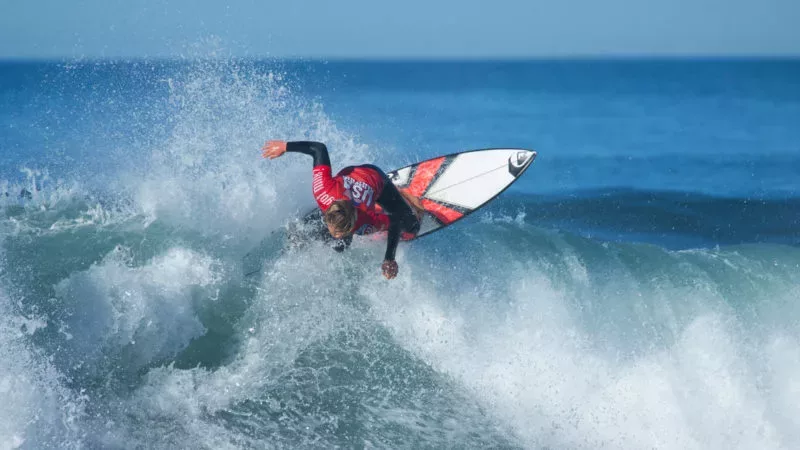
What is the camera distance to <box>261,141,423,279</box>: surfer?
5496 mm

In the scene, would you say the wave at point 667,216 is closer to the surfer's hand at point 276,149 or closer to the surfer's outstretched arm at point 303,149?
the surfer's outstretched arm at point 303,149

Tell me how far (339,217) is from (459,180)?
2.61 metres

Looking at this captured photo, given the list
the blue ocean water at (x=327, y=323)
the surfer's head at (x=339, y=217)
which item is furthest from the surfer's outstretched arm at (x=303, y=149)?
the blue ocean water at (x=327, y=323)

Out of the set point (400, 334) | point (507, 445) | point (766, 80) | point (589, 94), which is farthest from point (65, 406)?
point (766, 80)

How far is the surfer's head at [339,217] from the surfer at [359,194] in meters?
0.04

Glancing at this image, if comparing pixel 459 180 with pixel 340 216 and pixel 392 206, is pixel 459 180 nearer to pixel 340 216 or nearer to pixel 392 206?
pixel 392 206

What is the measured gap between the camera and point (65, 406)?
4.85m

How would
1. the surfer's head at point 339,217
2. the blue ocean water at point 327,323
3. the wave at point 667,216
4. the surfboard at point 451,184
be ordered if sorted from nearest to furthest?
the surfer's head at point 339,217 < the blue ocean water at point 327,323 < the surfboard at point 451,184 < the wave at point 667,216

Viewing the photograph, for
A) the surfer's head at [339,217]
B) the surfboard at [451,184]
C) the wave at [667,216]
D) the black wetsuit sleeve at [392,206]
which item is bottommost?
the wave at [667,216]

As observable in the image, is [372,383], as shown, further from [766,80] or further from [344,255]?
[766,80]

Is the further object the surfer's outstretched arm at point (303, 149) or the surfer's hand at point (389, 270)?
the surfer's outstretched arm at point (303, 149)

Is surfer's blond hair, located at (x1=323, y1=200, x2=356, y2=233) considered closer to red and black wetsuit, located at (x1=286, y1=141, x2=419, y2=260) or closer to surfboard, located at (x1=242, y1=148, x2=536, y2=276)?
red and black wetsuit, located at (x1=286, y1=141, x2=419, y2=260)

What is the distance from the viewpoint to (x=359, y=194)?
18.5 ft

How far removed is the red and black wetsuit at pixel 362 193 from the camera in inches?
217
